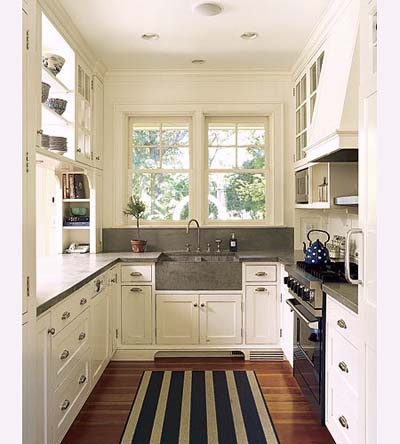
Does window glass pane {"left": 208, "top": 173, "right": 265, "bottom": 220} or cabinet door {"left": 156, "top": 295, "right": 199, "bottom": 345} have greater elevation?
window glass pane {"left": 208, "top": 173, "right": 265, "bottom": 220}

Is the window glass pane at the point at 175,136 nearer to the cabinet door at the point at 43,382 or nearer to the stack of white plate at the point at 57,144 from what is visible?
the stack of white plate at the point at 57,144

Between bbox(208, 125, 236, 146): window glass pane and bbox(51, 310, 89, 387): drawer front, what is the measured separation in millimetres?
2501

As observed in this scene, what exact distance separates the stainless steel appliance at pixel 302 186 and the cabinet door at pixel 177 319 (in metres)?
1.35

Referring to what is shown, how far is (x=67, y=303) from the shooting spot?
Result: 2.47m

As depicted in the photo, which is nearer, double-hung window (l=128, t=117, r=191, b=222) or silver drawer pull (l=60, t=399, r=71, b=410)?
silver drawer pull (l=60, t=399, r=71, b=410)

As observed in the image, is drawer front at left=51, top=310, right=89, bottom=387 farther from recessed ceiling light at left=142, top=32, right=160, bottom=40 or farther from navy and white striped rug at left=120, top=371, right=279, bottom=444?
recessed ceiling light at left=142, top=32, right=160, bottom=40

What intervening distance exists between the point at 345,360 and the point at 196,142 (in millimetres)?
2959

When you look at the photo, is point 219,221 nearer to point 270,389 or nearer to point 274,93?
point 274,93

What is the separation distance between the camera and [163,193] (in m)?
4.75

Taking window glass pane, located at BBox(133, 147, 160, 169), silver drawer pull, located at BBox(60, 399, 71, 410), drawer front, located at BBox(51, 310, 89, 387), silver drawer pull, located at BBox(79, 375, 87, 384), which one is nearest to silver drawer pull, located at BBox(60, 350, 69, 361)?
drawer front, located at BBox(51, 310, 89, 387)

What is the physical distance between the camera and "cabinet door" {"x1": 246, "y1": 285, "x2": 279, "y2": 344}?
13.2 feet

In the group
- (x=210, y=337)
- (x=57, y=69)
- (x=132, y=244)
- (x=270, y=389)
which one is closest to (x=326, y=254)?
(x=270, y=389)

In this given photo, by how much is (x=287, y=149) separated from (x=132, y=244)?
1.89 m

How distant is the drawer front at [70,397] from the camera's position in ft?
7.56
